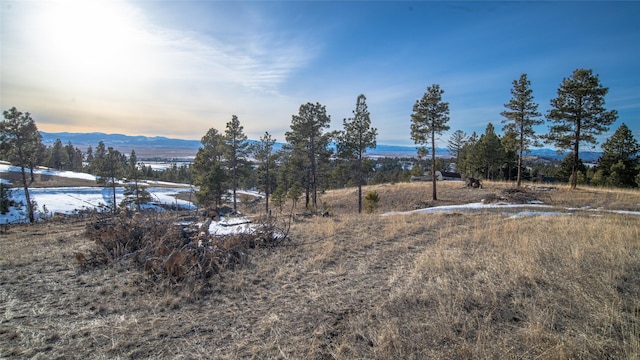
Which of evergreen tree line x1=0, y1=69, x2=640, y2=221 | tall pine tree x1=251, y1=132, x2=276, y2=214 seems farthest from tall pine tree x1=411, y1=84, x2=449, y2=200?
tall pine tree x1=251, y1=132, x2=276, y2=214

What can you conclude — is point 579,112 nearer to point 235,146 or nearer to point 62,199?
point 235,146

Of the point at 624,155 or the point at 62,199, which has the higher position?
the point at 624,155

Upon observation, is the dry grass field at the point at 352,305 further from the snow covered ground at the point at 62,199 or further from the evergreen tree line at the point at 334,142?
the snow covered ground at the point at 62,199

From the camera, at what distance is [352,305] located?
4.08 m

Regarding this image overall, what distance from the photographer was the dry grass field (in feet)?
9.76

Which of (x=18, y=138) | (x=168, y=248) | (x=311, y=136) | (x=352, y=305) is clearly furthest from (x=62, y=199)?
(x=352, y=305)

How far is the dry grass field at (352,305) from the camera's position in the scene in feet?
9.76

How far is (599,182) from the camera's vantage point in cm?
3919

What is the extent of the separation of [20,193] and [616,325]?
216 ft

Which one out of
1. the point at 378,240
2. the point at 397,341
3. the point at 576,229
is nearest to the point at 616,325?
the point at 397,341

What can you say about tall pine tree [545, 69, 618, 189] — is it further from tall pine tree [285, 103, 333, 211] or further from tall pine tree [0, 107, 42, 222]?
tall pine tree [0, 107, 42, 222]

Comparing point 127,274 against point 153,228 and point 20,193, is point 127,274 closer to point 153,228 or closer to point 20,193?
point 153,228

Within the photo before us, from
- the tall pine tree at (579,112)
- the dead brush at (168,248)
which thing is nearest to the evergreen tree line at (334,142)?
the tall pine tree at (579,112)

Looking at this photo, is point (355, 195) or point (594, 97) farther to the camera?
point (355, 195)
